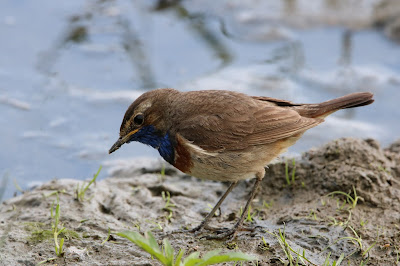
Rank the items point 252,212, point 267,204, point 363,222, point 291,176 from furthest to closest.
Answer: point 291,176 → point 267,204 → point 252,212 → point 363,222

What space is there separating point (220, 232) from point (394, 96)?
14.8 feet

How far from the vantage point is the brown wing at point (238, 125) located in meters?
5.41

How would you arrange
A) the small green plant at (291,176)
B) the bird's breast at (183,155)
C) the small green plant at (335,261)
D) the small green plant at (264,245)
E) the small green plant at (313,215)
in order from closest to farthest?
the small green plant at (335,261), the small green plant at (264,245), the bird's breast at (183,155), the small green plant at (313,215), the small green plant at (291,176)

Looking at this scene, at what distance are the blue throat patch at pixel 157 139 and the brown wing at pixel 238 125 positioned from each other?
19 cm

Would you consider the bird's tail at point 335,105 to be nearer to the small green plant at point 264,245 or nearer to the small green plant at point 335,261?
the small green plant at point 264,245

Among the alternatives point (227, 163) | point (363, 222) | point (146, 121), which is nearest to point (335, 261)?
point (363, 222)

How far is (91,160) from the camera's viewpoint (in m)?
7.53

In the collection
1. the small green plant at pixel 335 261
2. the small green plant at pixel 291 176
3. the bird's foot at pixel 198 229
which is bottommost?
the small green plant at pixel 291 176

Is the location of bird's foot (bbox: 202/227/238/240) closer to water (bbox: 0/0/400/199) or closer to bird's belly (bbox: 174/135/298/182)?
bird's belly (bbox: 174/135/298/182)

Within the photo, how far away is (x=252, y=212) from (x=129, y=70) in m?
3.94

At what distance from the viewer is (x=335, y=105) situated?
5.82 m

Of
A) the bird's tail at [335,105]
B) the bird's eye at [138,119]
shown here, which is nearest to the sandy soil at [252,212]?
the bird's tail at [335,105]

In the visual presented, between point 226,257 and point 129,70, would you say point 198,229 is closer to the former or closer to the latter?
point 226,257

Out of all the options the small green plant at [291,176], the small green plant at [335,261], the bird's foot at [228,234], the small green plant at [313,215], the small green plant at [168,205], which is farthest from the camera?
the small green plant at [291,176]
